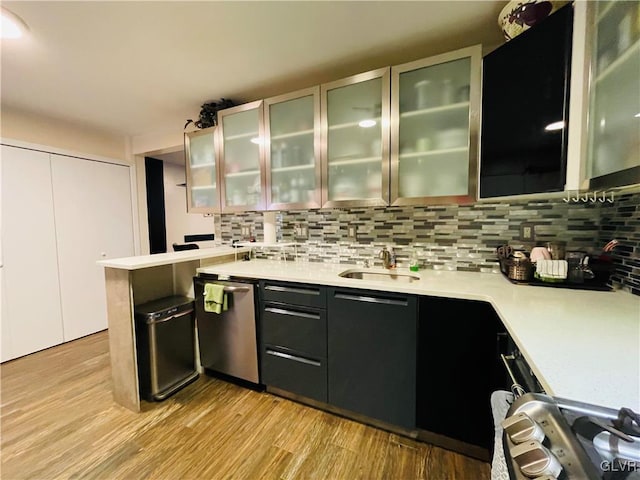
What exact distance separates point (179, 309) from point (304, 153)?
1.55 metres

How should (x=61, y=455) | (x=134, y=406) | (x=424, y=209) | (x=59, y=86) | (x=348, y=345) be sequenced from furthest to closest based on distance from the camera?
(x=59, y=86) → (x=424, y=209) → (x=134, y=406) → (x=348, y=345) → (x=61, y=455)

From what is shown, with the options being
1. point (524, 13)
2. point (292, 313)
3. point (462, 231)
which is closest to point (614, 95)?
point (524, 13)

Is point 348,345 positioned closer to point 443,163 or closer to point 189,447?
point 189,447

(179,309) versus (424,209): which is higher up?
(424,209)

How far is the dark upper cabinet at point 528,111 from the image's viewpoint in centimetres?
113

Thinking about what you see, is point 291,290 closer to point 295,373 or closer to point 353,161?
point 295,373

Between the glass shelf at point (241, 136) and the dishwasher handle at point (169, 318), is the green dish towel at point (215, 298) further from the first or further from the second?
the glass shelf at point (241, 136)

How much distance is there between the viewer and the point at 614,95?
976mm

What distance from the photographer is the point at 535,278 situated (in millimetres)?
1491

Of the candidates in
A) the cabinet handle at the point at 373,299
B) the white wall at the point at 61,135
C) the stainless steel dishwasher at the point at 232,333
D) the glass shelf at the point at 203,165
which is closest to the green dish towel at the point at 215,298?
the stainless steel dishwasher at the point at 232,333

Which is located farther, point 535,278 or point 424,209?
point 424,209

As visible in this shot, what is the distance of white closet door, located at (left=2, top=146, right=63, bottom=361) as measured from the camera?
2.43 m

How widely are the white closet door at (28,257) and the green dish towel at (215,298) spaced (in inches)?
80.3

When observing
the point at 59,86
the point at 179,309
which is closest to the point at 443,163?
the point at 179,309
